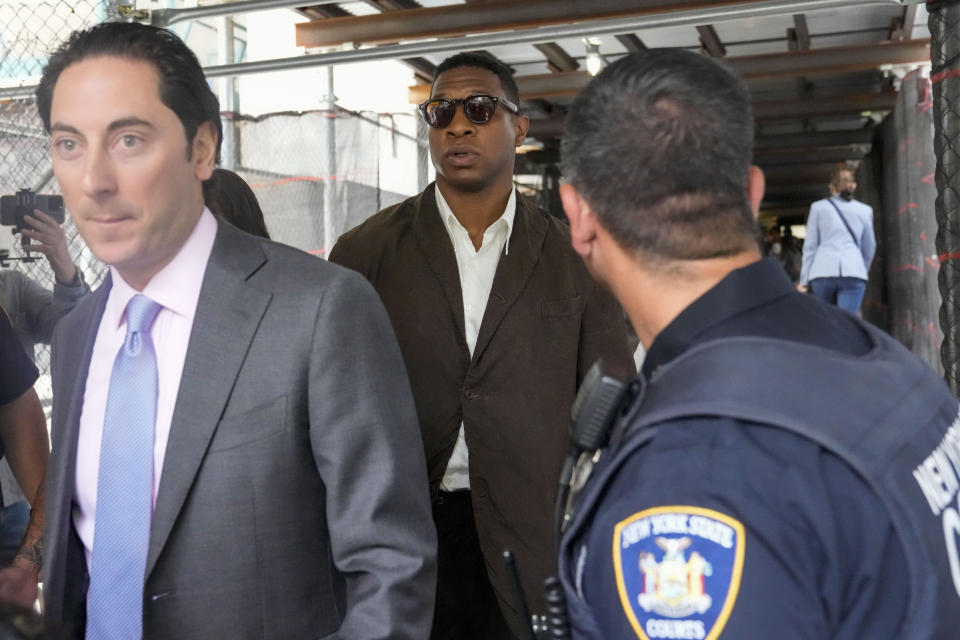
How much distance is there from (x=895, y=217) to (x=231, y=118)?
293 inches

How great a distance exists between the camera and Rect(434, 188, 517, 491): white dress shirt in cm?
295

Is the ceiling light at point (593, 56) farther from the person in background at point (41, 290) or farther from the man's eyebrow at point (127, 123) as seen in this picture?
the man's eyebrow at point (127, 123)

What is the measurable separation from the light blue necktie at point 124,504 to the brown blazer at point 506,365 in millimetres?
1238

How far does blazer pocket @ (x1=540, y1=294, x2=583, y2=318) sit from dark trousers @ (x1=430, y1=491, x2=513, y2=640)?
1.87ft

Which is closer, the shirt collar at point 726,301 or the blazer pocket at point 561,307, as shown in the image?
the shirt collar at point 726,301

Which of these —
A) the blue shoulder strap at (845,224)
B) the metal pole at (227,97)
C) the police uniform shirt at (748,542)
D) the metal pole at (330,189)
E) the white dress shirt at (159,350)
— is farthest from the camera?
the blue shoulder strap at (845,224)

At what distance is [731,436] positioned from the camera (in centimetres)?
111

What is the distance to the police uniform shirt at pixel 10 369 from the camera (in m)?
2.47

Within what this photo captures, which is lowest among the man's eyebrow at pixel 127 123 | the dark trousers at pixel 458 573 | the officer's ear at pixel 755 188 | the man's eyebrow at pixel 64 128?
the dark trousers at pixel 458 573

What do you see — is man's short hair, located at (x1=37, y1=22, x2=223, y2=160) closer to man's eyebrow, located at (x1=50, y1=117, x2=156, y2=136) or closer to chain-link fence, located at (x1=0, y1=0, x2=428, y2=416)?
man's eyebrow, located at (x1=50, y1=117, x2=156, y2=136)

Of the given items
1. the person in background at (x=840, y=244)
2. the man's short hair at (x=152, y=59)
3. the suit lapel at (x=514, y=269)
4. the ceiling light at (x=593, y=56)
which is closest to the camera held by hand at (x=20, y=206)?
the suit lapel at (x=514, y=269)

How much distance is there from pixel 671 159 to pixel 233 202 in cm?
195

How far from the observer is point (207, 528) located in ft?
5.44

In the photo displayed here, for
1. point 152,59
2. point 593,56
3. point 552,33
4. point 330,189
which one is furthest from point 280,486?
point 593,56
